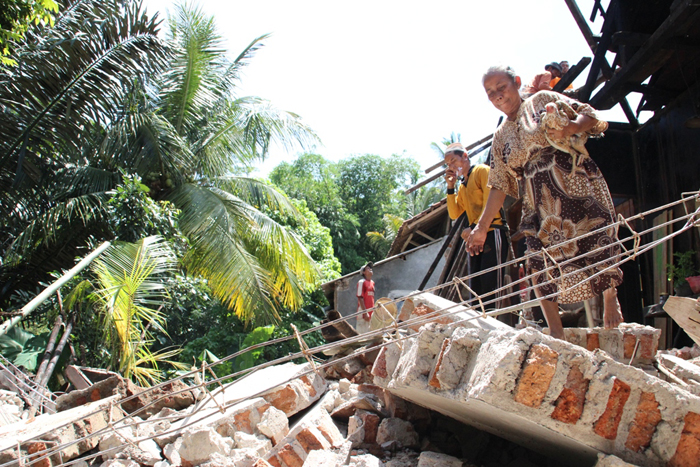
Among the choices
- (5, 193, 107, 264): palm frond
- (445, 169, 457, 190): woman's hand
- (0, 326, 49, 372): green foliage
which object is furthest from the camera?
(5, 193, 107, 264): palm frond

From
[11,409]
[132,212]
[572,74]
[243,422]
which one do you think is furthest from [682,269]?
[132,212]

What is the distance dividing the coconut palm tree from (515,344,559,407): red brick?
737 centimetres

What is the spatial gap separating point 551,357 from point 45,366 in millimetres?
5648

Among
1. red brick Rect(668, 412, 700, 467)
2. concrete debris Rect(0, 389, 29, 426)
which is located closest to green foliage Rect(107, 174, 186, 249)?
concrete debris Rect(0, 389, 29, 426)

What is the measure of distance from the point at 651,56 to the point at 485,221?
2.65 meters

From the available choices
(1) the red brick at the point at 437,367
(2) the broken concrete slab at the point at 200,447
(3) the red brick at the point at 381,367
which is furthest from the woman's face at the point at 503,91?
(2) the broken concrete slab at the point at 200,447

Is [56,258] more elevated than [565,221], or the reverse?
[56,258]

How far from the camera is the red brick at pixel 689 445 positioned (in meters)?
1.61

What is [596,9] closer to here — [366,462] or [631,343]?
[631,343]

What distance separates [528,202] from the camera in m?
2.67

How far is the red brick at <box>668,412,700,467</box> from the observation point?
161 cm

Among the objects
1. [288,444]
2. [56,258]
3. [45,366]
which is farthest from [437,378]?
[56,258]

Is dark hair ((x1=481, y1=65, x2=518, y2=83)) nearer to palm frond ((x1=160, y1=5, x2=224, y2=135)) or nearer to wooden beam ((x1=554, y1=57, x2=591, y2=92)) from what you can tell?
wooden beam ((x1=554, y1=57, x2=591, y2=92))

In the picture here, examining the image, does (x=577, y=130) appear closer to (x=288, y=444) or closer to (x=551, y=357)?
(x=551, y=357)
